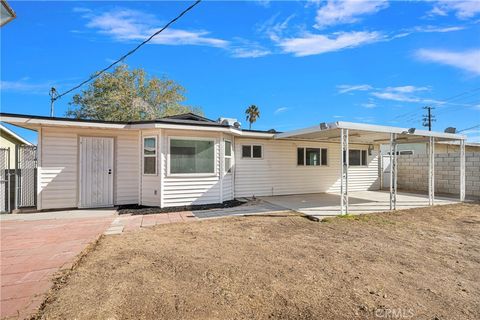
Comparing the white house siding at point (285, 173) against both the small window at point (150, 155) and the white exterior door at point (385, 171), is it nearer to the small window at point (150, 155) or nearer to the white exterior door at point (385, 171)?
the white exterior door at point (385, 171)

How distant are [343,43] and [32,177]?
36.8ft

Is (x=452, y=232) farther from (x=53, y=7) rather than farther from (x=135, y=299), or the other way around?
(x=53, y=7)

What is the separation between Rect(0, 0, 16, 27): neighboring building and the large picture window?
5.94m

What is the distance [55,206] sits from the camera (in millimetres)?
7445

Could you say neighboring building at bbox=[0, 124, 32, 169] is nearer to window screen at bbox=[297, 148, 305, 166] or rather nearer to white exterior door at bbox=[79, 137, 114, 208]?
white exterior door at bbox=[79, 137, 114, 208]

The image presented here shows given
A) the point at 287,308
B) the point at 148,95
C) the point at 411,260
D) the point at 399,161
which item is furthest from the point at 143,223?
the point at 148,95

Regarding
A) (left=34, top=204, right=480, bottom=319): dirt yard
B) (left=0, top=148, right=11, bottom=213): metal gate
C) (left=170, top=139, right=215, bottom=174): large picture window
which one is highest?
(left=170, top=139, right=215, bottom=174): large picture window

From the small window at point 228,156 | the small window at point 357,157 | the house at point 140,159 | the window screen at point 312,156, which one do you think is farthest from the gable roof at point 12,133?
the small window at point 357,157

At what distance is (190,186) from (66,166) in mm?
Answer: 3740

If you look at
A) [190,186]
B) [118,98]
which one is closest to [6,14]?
[190,186]

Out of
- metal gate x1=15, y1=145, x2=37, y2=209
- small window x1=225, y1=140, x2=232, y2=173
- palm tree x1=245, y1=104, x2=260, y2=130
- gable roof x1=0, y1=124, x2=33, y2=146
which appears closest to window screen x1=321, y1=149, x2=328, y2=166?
small window x1=225, y1=140, x2=232, y2=173

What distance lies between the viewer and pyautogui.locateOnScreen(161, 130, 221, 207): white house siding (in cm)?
762

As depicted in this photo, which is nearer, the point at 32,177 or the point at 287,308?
the point at 287,308

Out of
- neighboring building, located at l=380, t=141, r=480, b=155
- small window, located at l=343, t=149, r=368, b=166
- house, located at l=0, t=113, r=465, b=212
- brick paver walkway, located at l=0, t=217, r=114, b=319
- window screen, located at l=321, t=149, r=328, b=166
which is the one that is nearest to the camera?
brick paver walkway, located at l=0, t=217, r=114, b=319
